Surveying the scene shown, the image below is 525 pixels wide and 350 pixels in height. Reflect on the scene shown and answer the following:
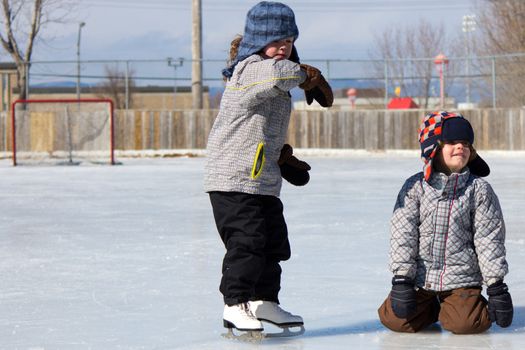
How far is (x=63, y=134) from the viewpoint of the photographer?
1947 cm

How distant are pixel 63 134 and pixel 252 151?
52.6 feet

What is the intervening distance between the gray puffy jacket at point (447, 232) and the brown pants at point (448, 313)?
53 millimetres

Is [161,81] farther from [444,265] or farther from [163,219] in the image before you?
[444,265]

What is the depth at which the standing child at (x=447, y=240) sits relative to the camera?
3879 mm

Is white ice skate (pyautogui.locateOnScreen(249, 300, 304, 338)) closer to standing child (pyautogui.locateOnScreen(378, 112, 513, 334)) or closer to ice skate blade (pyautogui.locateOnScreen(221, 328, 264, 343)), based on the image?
ice skate blade (pyautogui.locateOnScreen(221, 328, 264, 343))

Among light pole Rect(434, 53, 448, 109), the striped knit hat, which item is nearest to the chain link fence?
light pole Rect(434, 53, 448, 109)

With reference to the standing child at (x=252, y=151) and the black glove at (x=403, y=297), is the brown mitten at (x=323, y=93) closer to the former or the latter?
the standing child at (x=252, y=151)

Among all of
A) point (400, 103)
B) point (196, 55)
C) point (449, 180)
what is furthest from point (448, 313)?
point (400, 103)

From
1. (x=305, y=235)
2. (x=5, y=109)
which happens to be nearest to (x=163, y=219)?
(x=305, y=235)

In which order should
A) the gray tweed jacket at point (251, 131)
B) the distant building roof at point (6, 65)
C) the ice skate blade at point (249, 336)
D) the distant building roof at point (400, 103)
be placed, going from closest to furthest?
the gray tweed jacket at point (251, 131) < the ice skate blade at point (249, 336) < the distant building roof at point (400, 103) < the distant building roof at point (6, 65)

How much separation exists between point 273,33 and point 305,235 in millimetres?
3359

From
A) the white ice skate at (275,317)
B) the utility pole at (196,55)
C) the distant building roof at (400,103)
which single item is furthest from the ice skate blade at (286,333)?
the distant building roof at (400,103)

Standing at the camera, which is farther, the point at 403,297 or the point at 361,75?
the point at 361,75

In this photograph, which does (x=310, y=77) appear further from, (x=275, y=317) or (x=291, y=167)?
(x=275, y=317)
